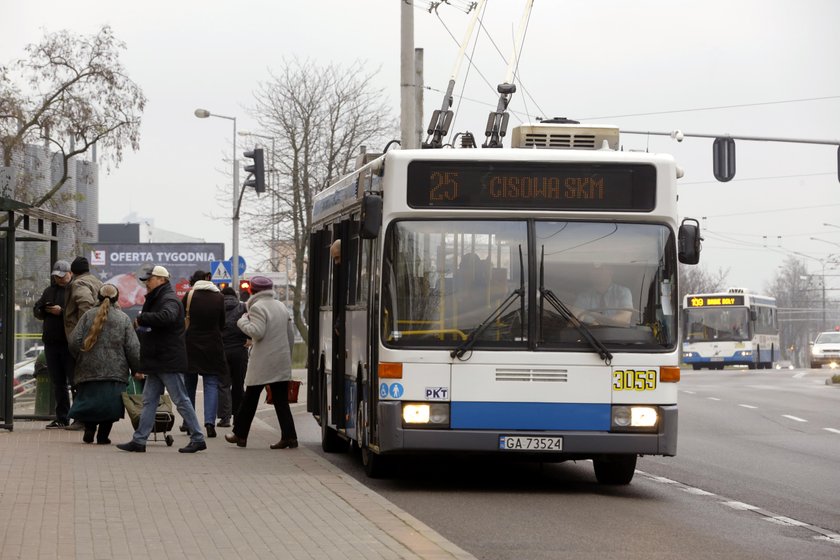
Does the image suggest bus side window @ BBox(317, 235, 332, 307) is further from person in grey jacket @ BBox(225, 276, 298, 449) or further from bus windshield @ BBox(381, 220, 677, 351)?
bus windshield @ BBox(381, 220, 677, 351)

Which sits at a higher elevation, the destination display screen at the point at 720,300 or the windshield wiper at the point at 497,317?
the destination display screen at the point at 720,300

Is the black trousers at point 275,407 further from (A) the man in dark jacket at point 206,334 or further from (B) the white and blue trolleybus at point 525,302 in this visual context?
(B) the white and blue trolleybus at point 525,302

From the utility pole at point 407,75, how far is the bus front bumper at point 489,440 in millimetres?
11921

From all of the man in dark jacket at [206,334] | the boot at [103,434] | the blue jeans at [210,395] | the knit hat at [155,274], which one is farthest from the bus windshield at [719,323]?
the knit hat at [155,274]

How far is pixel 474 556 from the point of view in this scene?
29.9 feet

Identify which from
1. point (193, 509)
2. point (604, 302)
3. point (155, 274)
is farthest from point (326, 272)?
point (193, 509)

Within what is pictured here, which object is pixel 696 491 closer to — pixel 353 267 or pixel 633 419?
pixel 633 419

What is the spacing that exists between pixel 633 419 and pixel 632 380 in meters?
0.31

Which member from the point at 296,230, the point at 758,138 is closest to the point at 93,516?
the point at 758,138

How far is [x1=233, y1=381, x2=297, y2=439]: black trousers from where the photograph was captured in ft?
54.7

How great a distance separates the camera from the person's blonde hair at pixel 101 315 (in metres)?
16.3

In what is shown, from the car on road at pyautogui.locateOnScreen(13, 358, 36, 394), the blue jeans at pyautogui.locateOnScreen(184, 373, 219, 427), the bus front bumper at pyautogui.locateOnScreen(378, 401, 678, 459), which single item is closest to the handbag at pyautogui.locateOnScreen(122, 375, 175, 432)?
the blue jeans at pyautogui.locateOnScreen(184, 373, 219, 427)

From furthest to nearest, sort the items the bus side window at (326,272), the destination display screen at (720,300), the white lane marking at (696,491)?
1. the destination display screen at (720,300)
2. the bus side window at (326,272)
3. the white lane marking at (696,491)

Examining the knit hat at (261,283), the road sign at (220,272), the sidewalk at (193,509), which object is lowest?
the sidewalk at (193,509)
